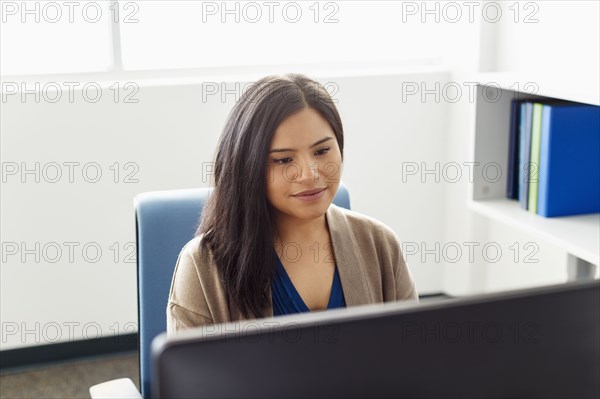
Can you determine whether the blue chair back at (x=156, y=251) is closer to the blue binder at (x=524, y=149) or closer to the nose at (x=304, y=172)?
the nose at (x=304, y=172)

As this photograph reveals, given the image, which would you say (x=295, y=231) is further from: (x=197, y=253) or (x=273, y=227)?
(x=197, y=253)

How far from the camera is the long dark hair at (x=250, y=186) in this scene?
1.38 metres

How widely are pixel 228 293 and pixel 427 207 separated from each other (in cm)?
204

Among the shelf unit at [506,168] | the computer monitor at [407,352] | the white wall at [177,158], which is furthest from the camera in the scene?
the white wall at [177,158]

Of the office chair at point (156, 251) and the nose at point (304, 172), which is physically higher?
the nose at point (304, 172)

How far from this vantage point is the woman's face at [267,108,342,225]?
4.49 feet

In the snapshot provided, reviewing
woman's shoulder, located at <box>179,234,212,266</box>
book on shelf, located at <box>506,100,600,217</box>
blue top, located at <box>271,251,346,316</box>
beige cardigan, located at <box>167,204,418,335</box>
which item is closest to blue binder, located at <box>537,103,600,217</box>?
book on shelf, located at <box>506,100,600,217</box>

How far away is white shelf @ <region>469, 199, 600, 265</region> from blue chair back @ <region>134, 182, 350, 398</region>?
0.83 meters

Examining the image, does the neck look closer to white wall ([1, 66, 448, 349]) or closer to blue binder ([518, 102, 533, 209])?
blue binder ([518, 102, 533, 209])

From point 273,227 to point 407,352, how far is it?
2.78 ft

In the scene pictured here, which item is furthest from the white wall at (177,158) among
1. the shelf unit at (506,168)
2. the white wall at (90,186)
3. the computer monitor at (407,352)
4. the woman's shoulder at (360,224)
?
the computer monitor at (407,352)

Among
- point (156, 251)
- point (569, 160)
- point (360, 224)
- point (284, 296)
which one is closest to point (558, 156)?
point (569, 160)

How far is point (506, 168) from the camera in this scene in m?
2.17

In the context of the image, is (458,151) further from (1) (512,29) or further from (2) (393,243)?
(2) (393,243)
